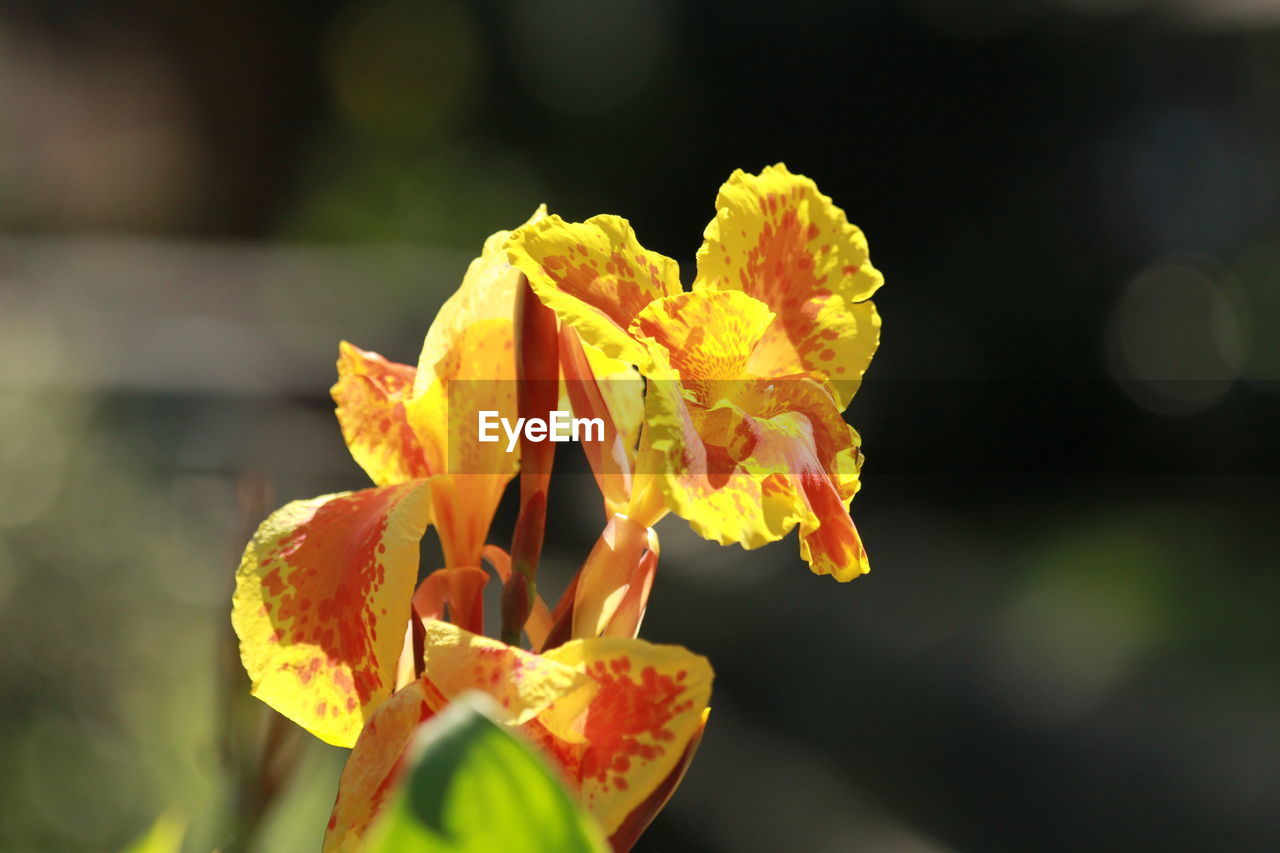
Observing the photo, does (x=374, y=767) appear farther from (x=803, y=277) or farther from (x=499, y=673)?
(x=803, y=277)

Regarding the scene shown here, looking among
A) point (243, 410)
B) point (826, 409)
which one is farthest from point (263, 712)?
point (243, 410)

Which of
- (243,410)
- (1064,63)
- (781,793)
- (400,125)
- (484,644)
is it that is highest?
(1064,63)

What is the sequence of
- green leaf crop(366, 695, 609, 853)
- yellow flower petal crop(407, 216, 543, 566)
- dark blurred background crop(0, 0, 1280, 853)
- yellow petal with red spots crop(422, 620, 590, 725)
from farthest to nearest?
1. dark blurred background crop(0, 0, 1280, 853)
2. yellow flower petal crop(407, 216, 543, 566)
3. yellow petal with red spots crop(422, 620, 590, 725)
4. green leaf crop(366, 695, 609, 853)

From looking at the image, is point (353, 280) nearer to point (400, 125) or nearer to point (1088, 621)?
point (400, 125)

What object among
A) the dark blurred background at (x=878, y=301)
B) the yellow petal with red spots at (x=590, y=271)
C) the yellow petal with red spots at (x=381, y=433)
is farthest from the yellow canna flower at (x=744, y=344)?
the dark blurred background at (x=878, y=301)

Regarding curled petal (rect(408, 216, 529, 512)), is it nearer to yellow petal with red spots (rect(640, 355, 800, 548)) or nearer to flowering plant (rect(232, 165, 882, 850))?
flowering plant (rect(232, 165, 882, 850))

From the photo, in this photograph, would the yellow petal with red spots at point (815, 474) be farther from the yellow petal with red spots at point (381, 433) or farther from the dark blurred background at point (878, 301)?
the dark blurred background at point (878, 301)

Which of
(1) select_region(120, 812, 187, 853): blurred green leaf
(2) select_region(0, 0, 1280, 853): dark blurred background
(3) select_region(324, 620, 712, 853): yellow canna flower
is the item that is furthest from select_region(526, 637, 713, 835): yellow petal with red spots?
(2) select_region(0, 0, 1280, 853): dark blurred background
